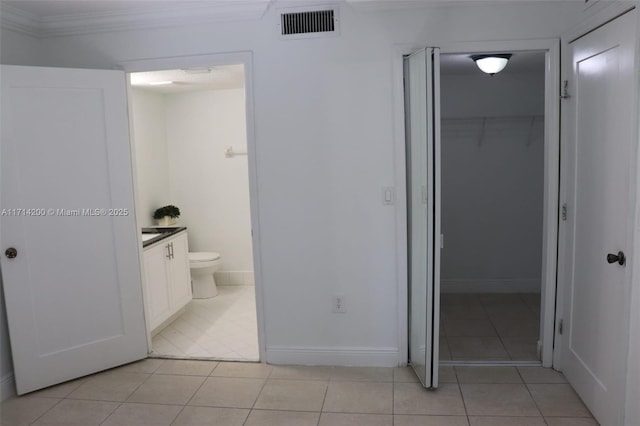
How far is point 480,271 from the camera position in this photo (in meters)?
4.68

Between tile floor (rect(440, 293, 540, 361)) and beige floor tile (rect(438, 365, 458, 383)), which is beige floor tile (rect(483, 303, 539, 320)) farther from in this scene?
beige floor tile (rect(438, 365, 458, 383))

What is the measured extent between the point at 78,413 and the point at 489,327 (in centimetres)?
290

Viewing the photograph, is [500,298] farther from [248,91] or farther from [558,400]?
[248,91]

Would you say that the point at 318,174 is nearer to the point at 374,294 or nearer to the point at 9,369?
the point at 374,294

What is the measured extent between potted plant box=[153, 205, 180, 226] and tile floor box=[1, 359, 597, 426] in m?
1.91

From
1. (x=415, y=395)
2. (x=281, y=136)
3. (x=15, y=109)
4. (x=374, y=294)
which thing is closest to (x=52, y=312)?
(x=15, y=109)

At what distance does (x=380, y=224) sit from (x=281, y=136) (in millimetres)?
842

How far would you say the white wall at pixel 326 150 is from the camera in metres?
2.90

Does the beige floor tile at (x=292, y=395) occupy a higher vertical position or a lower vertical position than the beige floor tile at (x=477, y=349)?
lower

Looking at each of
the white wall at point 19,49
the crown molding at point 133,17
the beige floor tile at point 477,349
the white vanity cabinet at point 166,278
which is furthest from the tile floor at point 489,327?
the white wall at point 19,49

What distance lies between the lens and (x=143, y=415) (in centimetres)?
264

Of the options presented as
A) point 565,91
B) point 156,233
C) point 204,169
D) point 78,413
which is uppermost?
point 565,91

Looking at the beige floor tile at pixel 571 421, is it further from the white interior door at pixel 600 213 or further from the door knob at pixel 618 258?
the door knob at pixel 618 258

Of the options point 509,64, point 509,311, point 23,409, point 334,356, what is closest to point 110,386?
point 23,409
